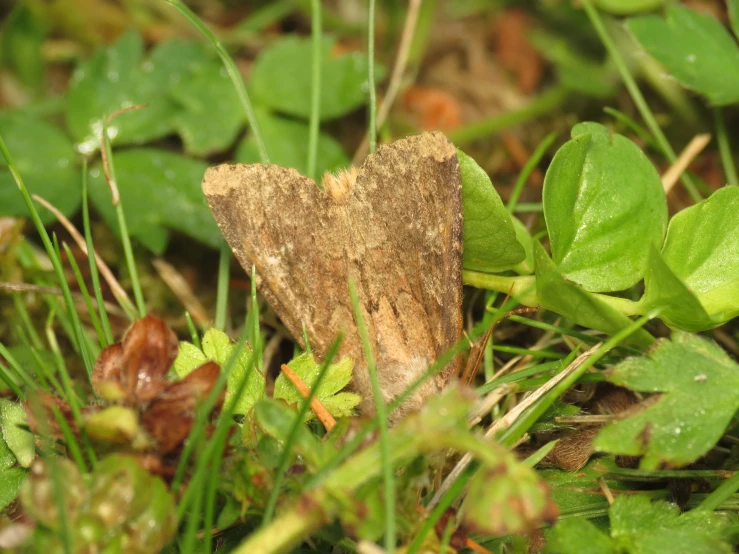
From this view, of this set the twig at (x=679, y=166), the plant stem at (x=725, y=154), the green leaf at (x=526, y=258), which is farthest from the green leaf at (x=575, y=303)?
the plant stem at (x=725, y=154)

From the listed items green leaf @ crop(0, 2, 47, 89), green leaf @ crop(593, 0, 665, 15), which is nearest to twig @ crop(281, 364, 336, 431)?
green leaf @ crop(593, 0, 665, 15)

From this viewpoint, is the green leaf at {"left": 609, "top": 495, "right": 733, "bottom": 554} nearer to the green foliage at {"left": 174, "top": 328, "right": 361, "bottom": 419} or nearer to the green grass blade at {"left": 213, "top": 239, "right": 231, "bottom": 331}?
the green foliage at {"left": 174, "top": 328, "right": 361, "bottom": 419}

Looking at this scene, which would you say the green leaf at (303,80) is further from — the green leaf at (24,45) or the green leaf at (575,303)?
the green leaf at (575,303)

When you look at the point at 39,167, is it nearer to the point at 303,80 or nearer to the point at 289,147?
the point at 289,147

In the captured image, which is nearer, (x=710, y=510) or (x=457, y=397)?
(x=457, y=397)

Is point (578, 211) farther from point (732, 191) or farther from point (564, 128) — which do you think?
point (564, 128)

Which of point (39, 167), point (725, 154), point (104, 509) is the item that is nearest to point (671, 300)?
point (725, 154)

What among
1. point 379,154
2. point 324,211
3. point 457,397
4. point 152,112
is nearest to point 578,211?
point 379,154
